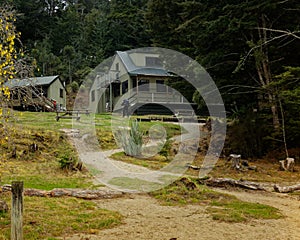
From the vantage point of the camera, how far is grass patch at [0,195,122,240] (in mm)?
4754

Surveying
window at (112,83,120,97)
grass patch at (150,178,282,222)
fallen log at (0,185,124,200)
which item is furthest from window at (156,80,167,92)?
fallen log at (0,185,124,200)

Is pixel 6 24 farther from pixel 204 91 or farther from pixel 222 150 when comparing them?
pixel 222 150

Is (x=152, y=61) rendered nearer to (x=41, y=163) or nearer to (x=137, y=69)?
(x=137, y=69)

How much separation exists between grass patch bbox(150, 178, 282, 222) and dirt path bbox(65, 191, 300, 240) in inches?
8.7

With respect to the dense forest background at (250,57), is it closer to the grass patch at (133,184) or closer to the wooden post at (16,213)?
the grass patch at (133,184)

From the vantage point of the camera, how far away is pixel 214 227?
5.14m

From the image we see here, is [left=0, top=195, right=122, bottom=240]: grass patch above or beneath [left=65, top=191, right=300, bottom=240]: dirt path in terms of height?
above

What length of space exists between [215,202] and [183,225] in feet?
5.90

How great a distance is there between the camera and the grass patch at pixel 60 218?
4.75 meters

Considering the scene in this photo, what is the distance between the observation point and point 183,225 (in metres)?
5.26

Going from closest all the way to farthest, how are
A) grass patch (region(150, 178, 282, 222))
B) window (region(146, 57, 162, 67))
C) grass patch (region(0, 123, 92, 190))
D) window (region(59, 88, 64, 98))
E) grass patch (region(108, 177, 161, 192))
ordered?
grass patch (region(150, 178, 282, 222)) < grass patch (region(0, 123, 92, 190)) < grass patch (region(108, 177, 161, 192)) < window (region(146, 57, 162, 67)) < window (region(59, 88, 64, 98))

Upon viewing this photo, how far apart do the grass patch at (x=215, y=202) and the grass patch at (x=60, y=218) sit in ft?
5.42

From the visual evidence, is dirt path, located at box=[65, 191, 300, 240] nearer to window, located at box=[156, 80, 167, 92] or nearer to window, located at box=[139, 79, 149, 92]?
window, located at box=[156, 80, 167, 92]

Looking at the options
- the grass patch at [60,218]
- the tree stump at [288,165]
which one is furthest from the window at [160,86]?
the grass patch at [60,218]
